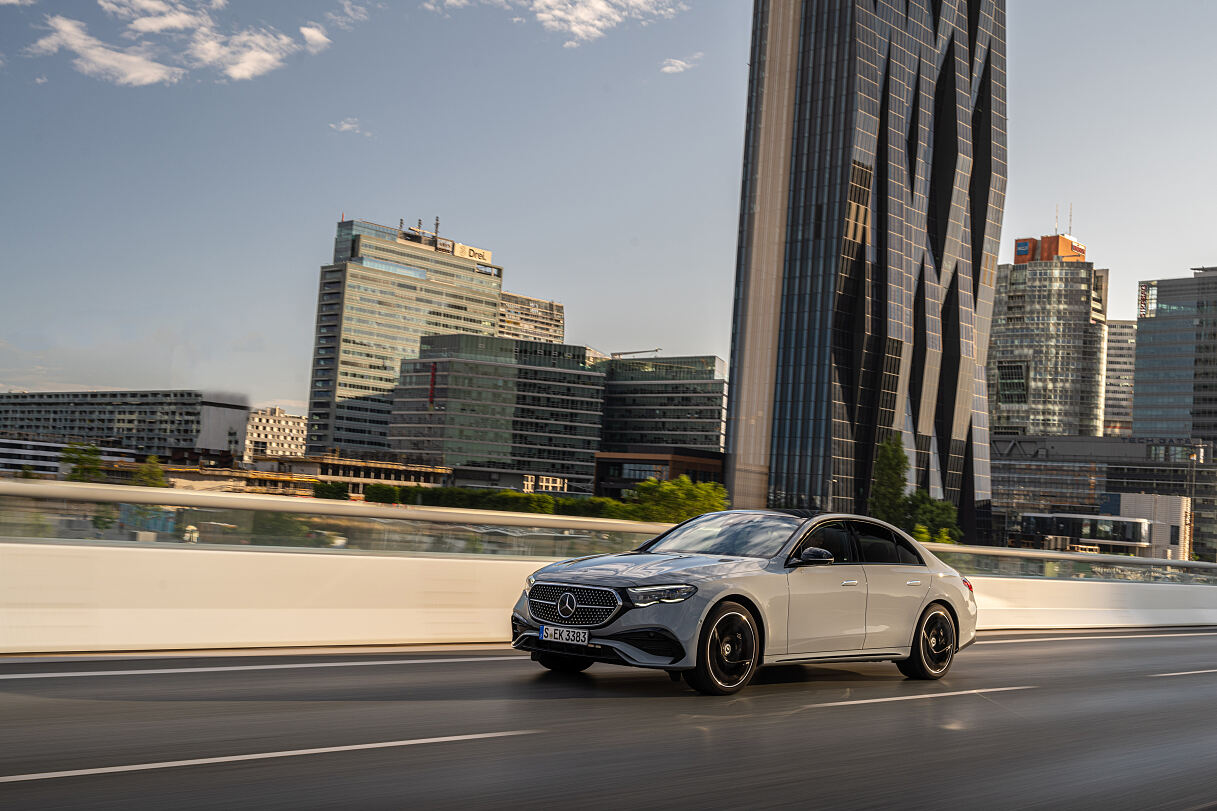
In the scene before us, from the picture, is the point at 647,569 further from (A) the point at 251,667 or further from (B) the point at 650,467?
(B) the point at 650,467

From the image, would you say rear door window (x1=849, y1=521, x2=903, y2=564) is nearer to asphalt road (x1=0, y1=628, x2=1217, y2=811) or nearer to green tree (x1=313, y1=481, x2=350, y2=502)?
asphalt road (x1=0, y1=628, x2=1217, y2=811)

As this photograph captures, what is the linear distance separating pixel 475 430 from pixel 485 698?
17923 cm

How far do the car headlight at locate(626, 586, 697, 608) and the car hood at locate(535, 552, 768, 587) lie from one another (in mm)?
61

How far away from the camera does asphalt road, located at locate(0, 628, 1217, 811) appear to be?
554cm

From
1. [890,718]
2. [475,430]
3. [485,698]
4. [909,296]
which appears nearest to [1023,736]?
[890,718]

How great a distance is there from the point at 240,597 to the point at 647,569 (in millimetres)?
4129

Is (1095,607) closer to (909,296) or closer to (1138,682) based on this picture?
(1138,682)

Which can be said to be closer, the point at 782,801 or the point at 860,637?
the point at 782,801

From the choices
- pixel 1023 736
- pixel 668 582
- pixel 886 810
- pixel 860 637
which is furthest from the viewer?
pixel 860 637

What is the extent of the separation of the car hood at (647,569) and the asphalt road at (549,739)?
91 cm

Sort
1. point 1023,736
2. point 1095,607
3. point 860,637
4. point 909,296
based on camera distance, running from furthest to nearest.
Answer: point 909,296
point 1095,607
point 860,637
point 1023,736

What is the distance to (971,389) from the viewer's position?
123688 millimetres

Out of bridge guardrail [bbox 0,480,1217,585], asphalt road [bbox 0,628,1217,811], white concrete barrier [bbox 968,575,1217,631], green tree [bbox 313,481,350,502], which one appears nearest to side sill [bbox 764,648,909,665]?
asphalt road [bbox 0,628,1217,811]

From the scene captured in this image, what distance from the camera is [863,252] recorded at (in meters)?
116
